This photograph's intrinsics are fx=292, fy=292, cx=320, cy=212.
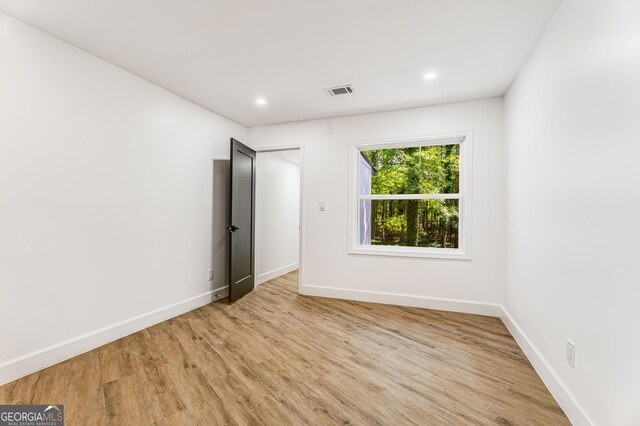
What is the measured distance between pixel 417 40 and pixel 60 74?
9.19ft

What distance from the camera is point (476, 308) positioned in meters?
3.37

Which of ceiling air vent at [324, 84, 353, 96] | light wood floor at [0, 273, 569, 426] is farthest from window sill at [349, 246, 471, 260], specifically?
ceiling air vent at [324, 84, 353, 96]

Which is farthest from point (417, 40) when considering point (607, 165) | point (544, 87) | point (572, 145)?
point (607, 165)

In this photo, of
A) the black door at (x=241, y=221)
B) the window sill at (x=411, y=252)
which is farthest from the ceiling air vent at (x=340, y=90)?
the window sill at (x=411, y=252)

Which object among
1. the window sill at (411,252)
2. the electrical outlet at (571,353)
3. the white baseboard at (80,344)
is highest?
the window sill at (411,252)

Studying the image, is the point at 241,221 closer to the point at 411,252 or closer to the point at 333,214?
the point at 333,214

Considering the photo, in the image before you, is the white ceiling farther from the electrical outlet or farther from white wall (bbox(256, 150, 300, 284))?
the electrical outlet

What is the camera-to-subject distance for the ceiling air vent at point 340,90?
3.11m

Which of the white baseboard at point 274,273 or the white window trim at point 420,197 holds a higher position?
the white window trim at point 420,197

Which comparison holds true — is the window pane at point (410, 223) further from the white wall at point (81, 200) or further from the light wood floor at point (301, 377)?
the white wall at point (81, 200)

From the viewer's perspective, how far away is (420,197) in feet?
12.3

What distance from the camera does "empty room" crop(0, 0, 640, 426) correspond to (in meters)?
1.61

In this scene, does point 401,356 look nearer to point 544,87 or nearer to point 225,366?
point 225,366

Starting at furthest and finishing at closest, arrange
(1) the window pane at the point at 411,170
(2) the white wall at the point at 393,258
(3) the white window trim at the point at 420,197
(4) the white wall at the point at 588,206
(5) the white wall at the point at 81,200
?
(1) the window pane at the point at 411,170 < (3) the white window trim at the point at 420,197 < (2) the white wall at the point at 393,258 < (5) the white wall at the point at 81,200 < (4) the white wall at the point at 588,206
